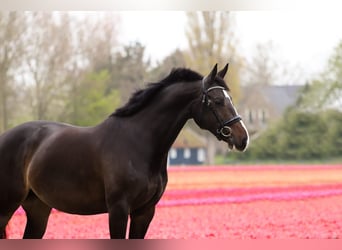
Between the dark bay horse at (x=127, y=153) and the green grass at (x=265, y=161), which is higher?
the dark bay horse at (x=127, y=153)

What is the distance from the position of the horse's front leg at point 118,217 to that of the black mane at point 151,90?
20.9 inches

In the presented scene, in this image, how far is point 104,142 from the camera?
2830 millimetres

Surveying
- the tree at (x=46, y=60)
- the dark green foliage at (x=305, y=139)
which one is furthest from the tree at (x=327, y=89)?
the tree at (x=46, y=60)

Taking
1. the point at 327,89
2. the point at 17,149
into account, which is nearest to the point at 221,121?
the point at 17,149

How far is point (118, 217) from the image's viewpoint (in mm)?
2672

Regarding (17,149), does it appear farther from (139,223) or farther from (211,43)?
(211,43)

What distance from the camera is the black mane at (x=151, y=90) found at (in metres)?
2.89

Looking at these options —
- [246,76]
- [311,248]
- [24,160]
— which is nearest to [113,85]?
[246,76]

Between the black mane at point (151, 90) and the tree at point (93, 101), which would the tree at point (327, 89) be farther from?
the black mane at point (151, 90)

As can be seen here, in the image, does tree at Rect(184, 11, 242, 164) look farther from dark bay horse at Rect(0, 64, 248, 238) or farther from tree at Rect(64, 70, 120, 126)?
dark bay horse at Rect(0, 64, 248, 238)

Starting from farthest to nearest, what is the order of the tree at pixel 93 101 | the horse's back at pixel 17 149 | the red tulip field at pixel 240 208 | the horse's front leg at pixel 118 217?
the tree at pixel 93 101
the red tulip field at pixel 240 208
the horse's back at pixel 17 149
the horse's front leg at pixel 118 217

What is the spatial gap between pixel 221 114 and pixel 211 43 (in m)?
4.72

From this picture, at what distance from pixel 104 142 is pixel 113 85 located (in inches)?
151

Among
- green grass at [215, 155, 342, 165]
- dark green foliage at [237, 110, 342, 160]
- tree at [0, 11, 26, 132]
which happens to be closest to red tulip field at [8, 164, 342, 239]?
green grass at [215, 155, 342, 165]
